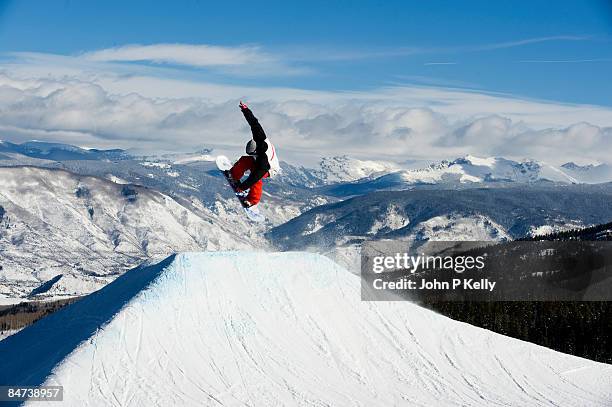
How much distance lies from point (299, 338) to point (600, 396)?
22.8m

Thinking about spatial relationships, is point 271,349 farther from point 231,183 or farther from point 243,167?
point 243,167

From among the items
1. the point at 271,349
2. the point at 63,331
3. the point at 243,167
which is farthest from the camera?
the point at 63,331

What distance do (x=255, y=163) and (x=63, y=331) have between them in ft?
84.9

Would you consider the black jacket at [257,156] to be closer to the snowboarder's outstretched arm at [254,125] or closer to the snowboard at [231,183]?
the snowboarder's outstretched arm at [254,125]

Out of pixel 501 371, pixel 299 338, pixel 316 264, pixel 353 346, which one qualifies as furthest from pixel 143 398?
pixel 501 371

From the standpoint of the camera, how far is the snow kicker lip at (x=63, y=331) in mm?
47812

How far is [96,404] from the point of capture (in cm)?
4406

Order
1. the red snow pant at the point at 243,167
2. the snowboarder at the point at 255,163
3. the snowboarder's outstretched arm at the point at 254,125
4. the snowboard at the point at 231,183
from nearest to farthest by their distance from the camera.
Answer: the snowboarder's outstretched arm at the point at 254,125, the snowboarder at the point at 255,163, the red snow pant at the point at 243,167, the snowboard at the point at 231,183

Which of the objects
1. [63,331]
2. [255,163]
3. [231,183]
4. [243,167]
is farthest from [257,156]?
[63,331]

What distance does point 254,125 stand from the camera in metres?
32.2

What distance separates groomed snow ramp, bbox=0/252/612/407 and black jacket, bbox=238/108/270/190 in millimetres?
17531

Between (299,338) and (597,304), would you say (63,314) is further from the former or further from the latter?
(597,304)

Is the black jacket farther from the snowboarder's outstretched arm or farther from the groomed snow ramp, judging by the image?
the groomed snow ramp

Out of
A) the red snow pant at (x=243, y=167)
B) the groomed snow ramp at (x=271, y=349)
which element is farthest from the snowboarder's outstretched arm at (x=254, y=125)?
the groomed snow ramp at (x=271, y=349)
